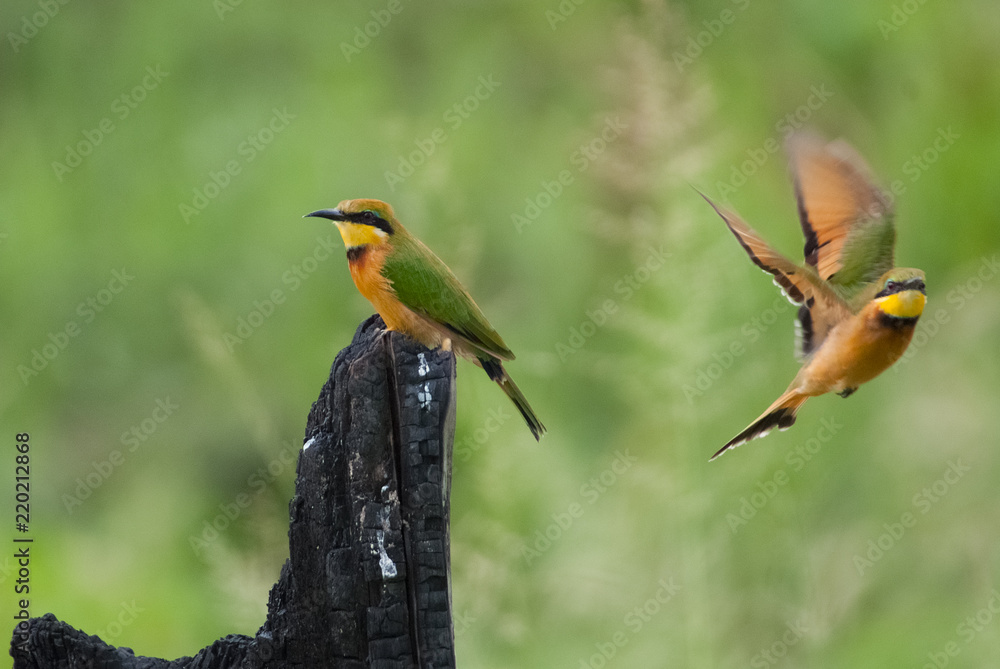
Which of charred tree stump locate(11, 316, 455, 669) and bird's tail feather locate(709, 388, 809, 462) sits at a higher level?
charred tree stump locate(11, 316, 455, 669)

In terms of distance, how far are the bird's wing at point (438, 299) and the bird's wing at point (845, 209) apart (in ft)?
1.54

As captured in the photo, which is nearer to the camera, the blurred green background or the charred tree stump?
the charred tree stump

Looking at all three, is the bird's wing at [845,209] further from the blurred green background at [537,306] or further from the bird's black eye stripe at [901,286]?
the blurred green background at [537,306]

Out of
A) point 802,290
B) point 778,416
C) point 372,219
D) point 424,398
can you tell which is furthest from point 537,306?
point 424,398

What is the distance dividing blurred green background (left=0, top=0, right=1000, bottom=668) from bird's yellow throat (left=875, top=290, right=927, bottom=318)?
603 millimetres

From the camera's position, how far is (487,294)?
2910 millimetres

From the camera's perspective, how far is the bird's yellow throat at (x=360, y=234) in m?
1.77

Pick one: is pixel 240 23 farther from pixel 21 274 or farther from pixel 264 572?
pixel 264 572

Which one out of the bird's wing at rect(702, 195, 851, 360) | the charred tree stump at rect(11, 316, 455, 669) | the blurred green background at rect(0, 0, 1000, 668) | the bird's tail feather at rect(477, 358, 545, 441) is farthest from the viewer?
the blurred green background at rect(0, 0, 1000, 668)

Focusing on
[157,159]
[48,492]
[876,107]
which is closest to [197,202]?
[157,159]

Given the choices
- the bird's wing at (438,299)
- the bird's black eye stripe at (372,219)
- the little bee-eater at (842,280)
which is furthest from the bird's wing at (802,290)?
the bird's black eye stripe at (372,219)

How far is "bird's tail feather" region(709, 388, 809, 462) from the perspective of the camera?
180 cm

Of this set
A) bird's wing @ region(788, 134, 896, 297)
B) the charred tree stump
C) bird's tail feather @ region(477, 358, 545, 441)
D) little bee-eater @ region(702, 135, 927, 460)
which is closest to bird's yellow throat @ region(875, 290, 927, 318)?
little bee-eater @ region(702, 135, 927, 460)

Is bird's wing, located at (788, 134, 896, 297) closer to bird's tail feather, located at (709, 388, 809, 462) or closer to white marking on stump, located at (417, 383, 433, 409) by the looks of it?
bird's tail feather, located at (709, 388, 809, 462)
